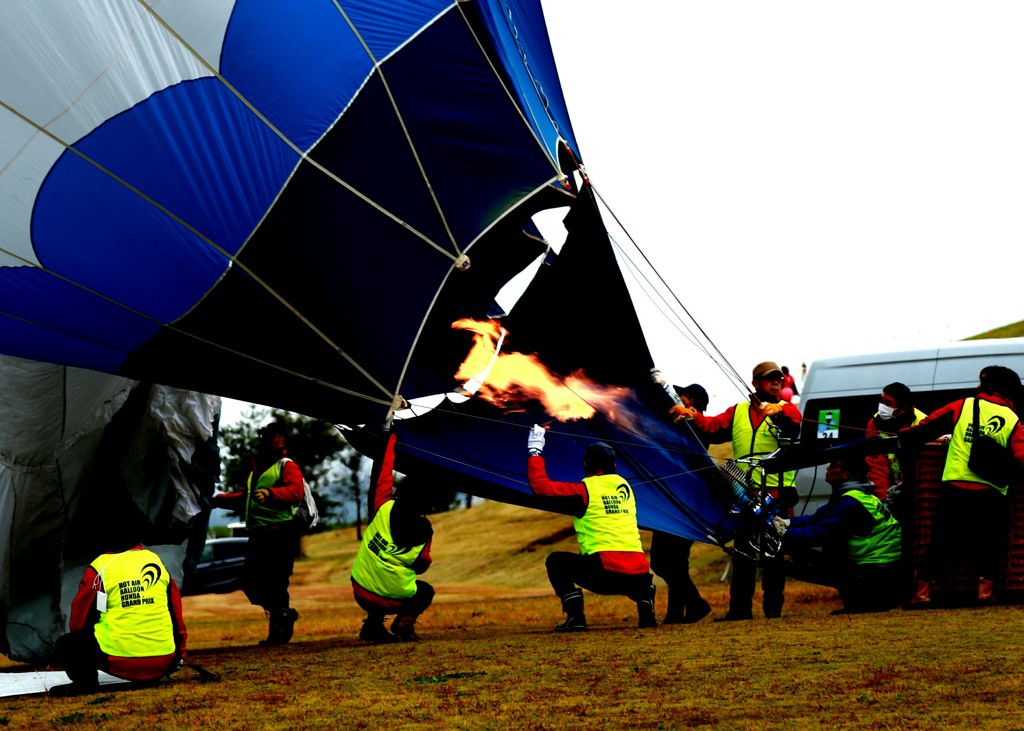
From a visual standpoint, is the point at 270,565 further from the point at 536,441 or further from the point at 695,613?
the point at 695,613

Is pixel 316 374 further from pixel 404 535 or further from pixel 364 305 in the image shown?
pixel 404 535

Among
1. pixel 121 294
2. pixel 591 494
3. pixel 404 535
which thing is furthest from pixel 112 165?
pixel 591 494

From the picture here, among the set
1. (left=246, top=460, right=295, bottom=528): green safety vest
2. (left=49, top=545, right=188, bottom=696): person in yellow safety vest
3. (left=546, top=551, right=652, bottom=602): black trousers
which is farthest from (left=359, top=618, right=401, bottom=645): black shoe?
(left=49, top=545, right=188, bottom=696): person in yellow safety vest

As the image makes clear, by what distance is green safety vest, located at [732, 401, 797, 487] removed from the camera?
9844 millimetres

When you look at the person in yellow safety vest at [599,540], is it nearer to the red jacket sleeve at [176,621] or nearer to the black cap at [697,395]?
the black cap at [697,395]

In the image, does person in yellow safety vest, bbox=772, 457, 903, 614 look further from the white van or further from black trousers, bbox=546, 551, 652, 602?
the white van

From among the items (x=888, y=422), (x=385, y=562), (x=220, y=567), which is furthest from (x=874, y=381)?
(x=220, y=567)

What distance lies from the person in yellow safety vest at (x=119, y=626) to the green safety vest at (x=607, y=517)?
128 inches

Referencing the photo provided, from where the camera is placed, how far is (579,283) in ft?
35.6

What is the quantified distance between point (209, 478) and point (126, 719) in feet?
17.7

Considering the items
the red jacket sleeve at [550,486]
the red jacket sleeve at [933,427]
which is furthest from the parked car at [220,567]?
the red jacket sleeve at [933,427]

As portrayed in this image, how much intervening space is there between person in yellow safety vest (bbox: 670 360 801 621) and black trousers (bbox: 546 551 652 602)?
0.78 m

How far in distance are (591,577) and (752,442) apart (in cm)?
186

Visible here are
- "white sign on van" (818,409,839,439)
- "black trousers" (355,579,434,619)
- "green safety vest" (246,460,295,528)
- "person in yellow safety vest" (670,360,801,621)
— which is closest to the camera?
"black trousers" (355,579,434,619)
